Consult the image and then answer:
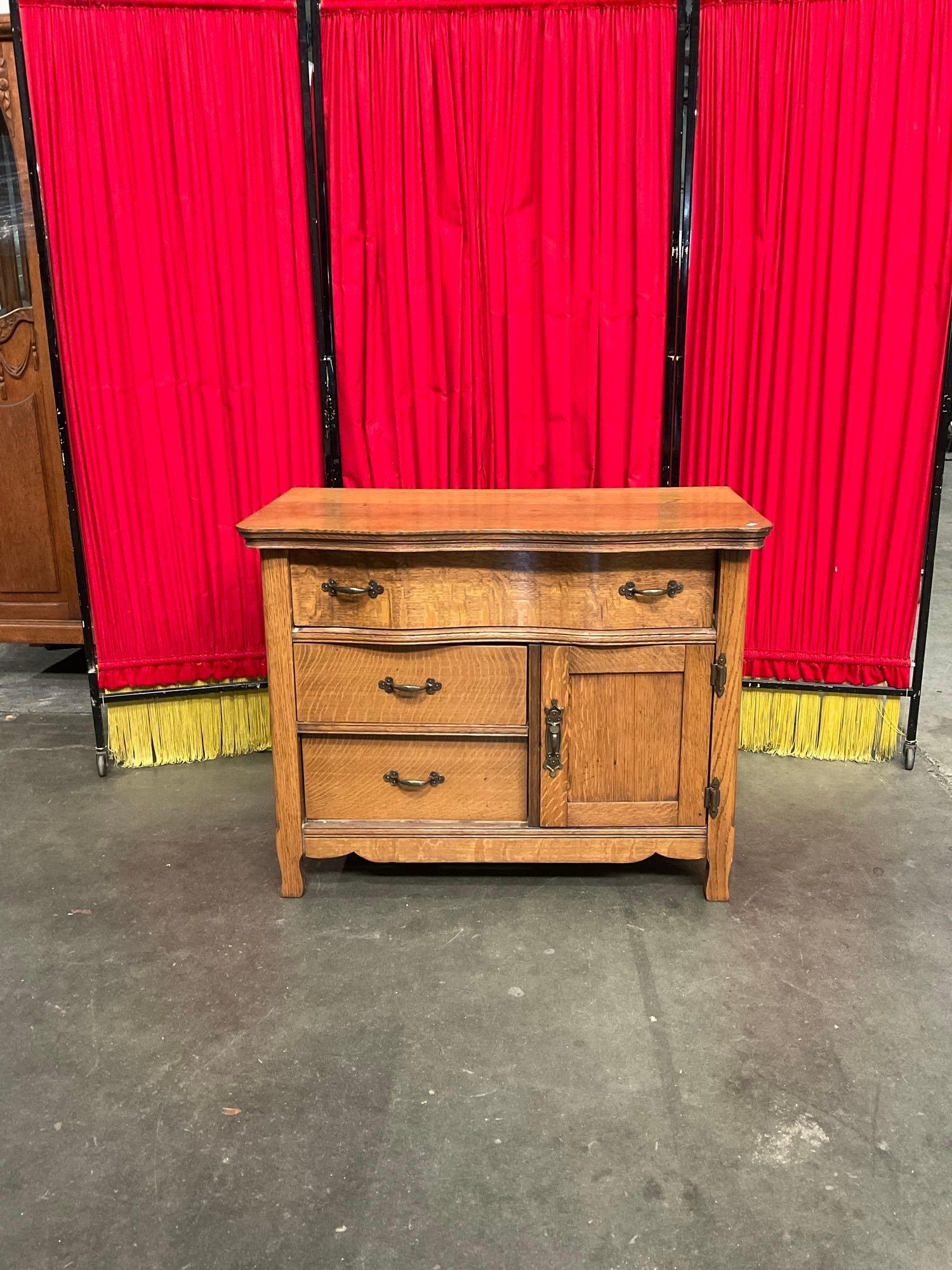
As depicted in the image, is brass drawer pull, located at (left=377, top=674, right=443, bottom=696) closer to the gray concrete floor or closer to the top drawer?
the top drawer

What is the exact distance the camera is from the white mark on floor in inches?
62.5

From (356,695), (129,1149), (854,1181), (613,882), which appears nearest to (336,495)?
(356,695)

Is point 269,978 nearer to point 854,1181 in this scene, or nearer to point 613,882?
point 613,882

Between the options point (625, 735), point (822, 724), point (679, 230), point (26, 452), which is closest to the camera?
point (625, 735)

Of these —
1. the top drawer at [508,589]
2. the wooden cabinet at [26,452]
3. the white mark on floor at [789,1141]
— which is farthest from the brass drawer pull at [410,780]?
the wooden cabinet at [26,452]

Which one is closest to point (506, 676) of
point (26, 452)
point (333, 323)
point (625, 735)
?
point (625, 735)

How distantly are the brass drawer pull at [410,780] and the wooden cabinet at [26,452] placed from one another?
1.69m

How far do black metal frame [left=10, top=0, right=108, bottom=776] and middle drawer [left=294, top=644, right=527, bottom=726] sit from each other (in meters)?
1.00

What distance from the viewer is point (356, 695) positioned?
2.21m

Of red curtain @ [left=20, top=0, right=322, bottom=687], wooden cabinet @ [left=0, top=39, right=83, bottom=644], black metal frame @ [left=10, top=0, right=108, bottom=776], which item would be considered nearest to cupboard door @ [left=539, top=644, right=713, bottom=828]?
red curtain @ [left=20, top=0, right=322, bottom=687]

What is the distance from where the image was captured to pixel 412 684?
7.23ft

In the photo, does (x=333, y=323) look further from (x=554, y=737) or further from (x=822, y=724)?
(x=822, y=724)

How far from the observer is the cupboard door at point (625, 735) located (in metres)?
2.17

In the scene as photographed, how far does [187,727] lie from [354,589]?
47.1 inches
